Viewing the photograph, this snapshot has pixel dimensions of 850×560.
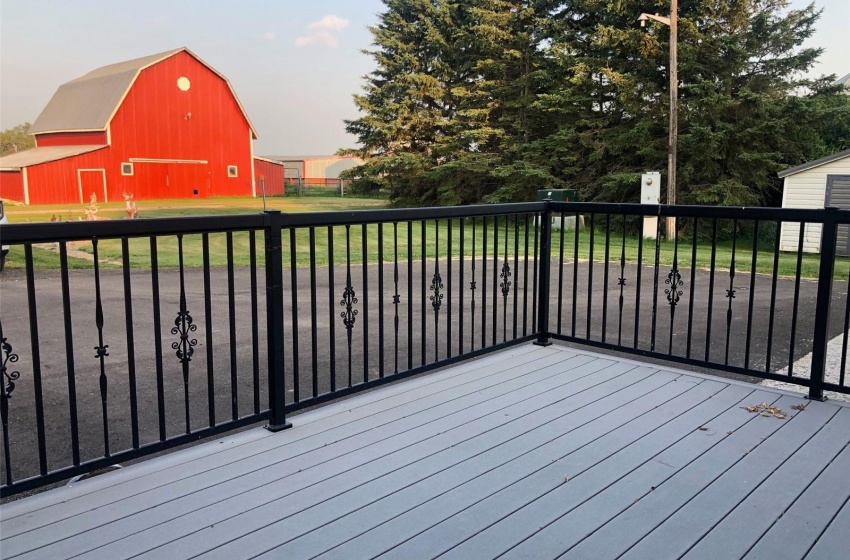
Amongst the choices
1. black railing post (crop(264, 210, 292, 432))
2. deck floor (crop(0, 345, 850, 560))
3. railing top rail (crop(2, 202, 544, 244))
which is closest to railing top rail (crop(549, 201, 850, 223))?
Result: railing top rail (crop(2, 202, 544, 244))

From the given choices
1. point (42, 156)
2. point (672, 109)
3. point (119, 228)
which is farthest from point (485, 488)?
point (42, 156)

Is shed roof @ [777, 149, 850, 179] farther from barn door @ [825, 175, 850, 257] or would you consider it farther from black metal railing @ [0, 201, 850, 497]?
black metal railing @ [0, 201, 850, 497]

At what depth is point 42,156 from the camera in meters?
29.4

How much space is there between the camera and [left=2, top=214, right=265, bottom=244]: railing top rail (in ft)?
6.13

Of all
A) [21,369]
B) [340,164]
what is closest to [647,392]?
[21,369]

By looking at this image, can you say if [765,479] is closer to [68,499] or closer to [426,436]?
[426,436]

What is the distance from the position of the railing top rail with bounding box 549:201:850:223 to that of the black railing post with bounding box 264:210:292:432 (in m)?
1.95

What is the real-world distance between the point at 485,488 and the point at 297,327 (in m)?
1.51

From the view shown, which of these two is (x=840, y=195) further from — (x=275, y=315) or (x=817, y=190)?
(x=275, y=315)

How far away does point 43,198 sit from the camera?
28.3 metres

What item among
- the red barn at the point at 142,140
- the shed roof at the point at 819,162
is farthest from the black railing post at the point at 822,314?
the red barn at the point at 142,140

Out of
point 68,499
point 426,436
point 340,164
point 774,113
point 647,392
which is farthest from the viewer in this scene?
point 340,164

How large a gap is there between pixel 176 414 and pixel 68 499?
1212mm

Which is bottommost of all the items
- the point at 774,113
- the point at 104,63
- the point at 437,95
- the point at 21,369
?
the point at 21,369
